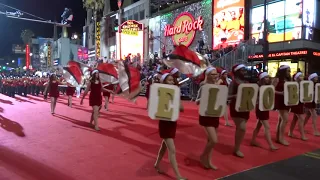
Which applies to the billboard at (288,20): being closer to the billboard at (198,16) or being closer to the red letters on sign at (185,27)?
the billboard at (198,16)

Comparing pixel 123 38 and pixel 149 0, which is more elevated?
pixel 149 0

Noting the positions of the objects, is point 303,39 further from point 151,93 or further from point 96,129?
point 151,93

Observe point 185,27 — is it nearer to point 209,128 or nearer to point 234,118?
point 234,118

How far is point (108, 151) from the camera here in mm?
6258

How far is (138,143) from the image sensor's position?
702 cm

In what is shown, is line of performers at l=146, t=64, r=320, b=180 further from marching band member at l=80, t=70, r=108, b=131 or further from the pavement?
marching band member at l=80, t=70, r=108, b=131

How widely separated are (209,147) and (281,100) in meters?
2.76

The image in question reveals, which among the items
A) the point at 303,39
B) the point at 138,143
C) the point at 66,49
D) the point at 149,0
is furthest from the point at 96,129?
the point at 66,49

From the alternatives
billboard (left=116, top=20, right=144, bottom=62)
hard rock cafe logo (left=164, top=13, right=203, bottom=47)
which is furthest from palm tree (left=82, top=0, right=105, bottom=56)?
hard rock cafe logo (left=164, top=13, right=203, bottom=47)

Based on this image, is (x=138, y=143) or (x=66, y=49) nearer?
(x=138, y=143)

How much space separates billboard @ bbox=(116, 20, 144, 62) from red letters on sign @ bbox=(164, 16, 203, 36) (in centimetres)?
439

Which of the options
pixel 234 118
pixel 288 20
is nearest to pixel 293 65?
pixel 288 20

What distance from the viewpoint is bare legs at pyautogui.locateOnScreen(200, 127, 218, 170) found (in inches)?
199

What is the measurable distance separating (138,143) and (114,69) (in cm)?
342
